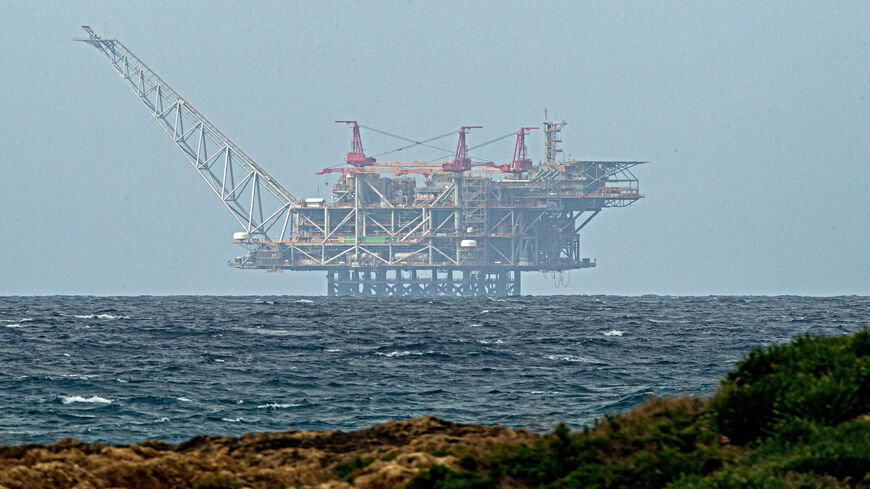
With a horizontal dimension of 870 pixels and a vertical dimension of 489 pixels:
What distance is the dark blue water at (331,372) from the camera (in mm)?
20125

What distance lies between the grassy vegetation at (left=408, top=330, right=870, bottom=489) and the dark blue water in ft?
7.73

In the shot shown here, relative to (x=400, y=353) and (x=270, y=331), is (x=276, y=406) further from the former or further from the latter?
(x=270, y=331)

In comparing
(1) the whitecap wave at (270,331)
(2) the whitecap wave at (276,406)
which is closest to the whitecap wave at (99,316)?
(1) the whitecap wave at (270,331)

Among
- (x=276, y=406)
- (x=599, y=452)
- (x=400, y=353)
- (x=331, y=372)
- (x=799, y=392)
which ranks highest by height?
(x=799, y=392)

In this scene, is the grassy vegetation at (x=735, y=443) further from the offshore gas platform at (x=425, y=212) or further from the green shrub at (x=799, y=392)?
the offshore gas platform at (x=425, y=212)

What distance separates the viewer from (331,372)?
28469 mm

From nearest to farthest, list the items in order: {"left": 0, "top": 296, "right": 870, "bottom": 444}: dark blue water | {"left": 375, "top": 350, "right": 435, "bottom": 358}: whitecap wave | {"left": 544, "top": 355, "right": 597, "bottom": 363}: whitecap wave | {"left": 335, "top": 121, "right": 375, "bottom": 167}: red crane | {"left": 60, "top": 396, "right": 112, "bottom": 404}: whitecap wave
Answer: {"left": 0, "top": 296, "right": 870, "bottom": 444}: dark blue water, {"left": 60, "top": 396, "right": 112, "bottom": 404}: whitecap wave, {"left": 544, "top": 355, "right": 597, "bottom": 363}: whitecap wave, {"left": 375, "top": 350, "right": 435, "bottom": 358}: whitecap wave, {"left": 335, "top": 121, "right": 375, "bottom": 167}: red crane

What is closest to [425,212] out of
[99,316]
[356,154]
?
[356,154]

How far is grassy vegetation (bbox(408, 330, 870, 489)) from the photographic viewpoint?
841 centimetres

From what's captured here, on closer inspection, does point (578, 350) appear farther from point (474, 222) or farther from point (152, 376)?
point (474, 222)

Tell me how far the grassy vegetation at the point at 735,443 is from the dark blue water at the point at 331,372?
2.35 m

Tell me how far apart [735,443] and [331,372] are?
19.5 m

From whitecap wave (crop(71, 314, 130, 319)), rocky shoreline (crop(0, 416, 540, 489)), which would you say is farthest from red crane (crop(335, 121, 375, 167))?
rocky shoreline (crop(0, 416, 540, 489))

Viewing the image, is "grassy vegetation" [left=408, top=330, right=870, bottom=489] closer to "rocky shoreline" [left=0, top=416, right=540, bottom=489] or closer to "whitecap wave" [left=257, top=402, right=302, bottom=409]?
"rocky shoreline" [left=0, top=416, right=540, bottom=489]
